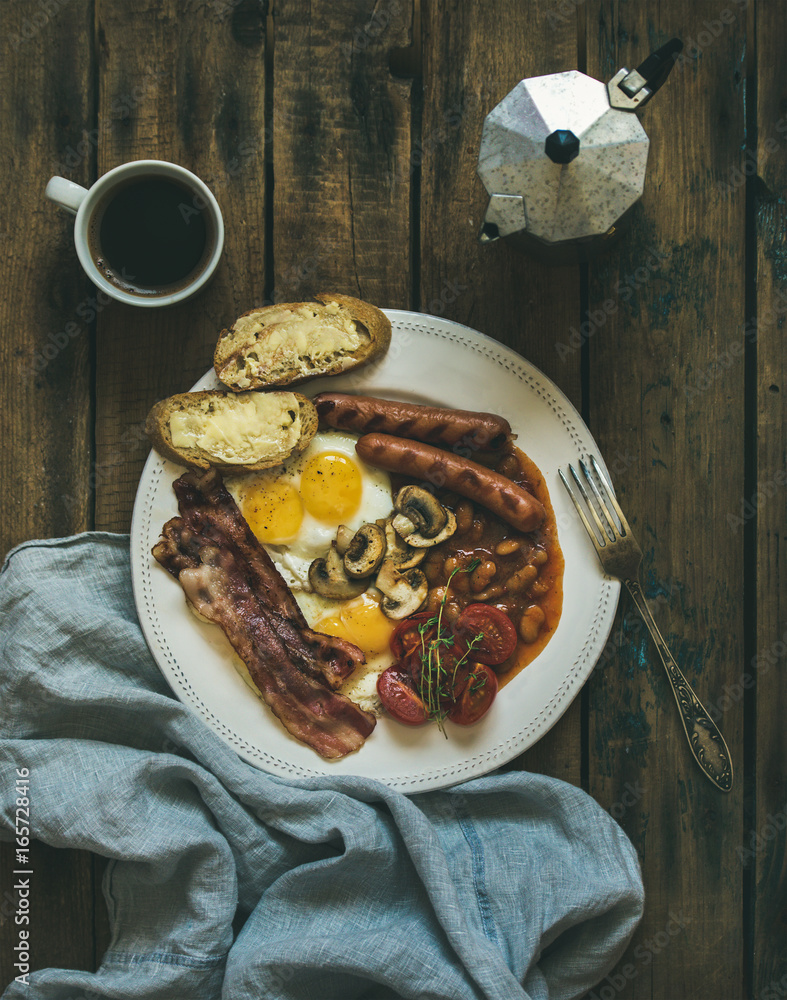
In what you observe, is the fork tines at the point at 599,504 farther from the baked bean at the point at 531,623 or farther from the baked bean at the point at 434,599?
the baked bean at the point at 434,599

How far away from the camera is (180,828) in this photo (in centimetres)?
208

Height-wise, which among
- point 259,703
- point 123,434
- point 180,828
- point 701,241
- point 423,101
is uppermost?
point 423,101

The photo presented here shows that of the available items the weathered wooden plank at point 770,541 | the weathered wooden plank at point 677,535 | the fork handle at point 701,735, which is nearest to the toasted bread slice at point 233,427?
the weathered wooden plank at point 677,535

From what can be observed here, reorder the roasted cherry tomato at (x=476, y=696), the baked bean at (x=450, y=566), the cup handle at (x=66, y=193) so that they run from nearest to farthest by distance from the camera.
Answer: the cup handle at (x=66, y=193) < the roasted cherry tomato at (x=476, y=696) < the baked bean at (x=450, y=566)

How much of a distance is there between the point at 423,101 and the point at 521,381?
3.10ft

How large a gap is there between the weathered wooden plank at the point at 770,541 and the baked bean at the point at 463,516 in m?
0.88

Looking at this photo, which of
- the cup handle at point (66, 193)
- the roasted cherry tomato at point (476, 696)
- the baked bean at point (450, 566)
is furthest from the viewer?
the baked bean at point (450, 566)

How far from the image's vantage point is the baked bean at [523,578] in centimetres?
221

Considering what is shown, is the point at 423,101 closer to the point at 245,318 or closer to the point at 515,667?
the point at 245,318

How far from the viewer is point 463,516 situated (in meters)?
2.24

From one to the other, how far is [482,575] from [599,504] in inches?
16.4

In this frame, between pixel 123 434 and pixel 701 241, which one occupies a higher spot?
pixel 701 241

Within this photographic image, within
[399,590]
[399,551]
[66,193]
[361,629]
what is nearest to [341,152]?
[66,193]

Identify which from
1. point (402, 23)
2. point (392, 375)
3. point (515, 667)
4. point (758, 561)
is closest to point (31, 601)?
point (392, 375)
